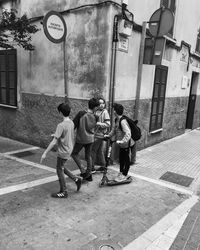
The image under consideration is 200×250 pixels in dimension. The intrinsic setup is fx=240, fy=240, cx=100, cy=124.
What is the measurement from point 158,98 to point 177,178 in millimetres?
3162

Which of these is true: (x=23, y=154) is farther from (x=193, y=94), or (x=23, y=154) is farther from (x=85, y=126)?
(x=193, y=94)

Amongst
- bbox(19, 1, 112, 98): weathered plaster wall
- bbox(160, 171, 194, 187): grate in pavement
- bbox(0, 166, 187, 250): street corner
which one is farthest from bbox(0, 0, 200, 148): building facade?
bbox(0, 166, 187, 250): street corner

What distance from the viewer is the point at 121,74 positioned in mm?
5707

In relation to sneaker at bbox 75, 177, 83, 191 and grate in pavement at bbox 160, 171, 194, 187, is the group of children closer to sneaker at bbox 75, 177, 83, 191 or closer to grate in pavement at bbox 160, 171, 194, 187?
sneaker at bbox 75, 177, 83, 191

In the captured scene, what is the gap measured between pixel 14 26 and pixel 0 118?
3535 millimetres

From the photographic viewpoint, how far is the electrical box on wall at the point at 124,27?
17.0ft

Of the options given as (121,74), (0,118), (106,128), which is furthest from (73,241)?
(0,118)

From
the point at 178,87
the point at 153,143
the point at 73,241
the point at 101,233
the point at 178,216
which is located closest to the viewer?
the point at 73,241

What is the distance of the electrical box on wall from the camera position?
17.0ft

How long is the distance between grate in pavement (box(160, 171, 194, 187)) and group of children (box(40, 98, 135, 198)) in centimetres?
107

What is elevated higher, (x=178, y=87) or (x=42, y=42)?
(x=42, y=42)

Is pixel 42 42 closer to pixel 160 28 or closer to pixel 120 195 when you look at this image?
pixel 160 28

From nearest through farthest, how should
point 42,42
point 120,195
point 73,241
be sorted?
1. point 73,241
2. point 120,195
3. point 42,42

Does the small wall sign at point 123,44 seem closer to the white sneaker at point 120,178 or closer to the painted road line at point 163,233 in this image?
the white sneaker at point 120,178
